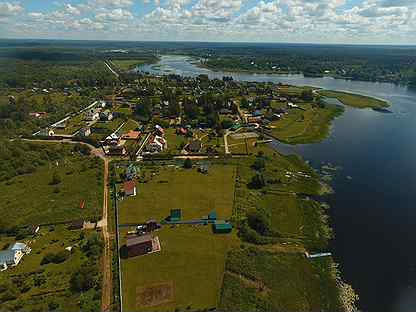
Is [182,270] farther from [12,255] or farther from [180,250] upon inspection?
[12,255]

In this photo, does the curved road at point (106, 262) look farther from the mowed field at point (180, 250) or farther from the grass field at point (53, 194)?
the mowed field at point (180, 250)

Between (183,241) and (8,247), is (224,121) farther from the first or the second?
(8,247)

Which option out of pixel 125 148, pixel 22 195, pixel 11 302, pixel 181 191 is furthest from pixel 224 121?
pixel 11 302

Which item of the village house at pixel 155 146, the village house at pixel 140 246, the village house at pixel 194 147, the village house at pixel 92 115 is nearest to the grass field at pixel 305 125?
the village house at pixel 194 147

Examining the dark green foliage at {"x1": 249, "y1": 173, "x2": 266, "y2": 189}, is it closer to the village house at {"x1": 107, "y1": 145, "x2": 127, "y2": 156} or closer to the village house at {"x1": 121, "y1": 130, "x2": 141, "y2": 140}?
the village house at {"x1": 107, "y1": 145, "x2": 127, "y2": 156}

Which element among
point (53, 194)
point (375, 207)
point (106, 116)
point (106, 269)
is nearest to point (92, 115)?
point (106, 116)
